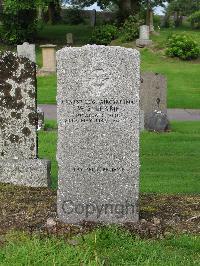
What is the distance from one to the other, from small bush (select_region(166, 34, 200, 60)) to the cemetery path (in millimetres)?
11611

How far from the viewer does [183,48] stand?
33.8m

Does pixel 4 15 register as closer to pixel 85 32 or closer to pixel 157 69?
pixel 85 32

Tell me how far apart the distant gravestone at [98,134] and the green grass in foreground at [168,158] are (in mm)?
2446

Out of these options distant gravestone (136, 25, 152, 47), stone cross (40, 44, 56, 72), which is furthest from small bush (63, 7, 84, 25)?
stone cross (40, 44, 56, 72)

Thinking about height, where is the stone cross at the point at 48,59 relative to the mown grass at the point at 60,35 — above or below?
below

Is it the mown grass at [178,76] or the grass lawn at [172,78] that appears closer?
the mown grass at [178,76]

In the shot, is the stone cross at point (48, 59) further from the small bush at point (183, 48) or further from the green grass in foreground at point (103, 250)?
the green grass in foreground at point (103, 250)

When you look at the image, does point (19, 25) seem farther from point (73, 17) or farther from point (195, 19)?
point (195, 19)

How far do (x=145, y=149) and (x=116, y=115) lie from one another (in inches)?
275

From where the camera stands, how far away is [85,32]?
46.7 metres

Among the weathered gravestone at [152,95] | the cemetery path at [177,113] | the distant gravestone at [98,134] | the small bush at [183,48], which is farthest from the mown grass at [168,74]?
the distant gravestone at [98,134]

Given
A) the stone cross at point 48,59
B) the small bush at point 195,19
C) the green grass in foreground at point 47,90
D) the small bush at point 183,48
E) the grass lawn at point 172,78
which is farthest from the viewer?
the small bush at point 195,19

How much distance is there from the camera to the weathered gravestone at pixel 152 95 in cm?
1744

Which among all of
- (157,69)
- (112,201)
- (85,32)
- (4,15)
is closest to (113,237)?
(112,201)
